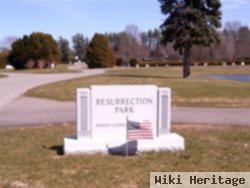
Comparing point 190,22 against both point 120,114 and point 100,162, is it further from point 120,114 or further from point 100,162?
point 100,162

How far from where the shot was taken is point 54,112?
13.9 m

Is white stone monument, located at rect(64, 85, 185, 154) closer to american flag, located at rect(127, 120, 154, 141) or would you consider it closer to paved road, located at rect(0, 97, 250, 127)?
american flag, located at rect(127, 120, 154, 141)

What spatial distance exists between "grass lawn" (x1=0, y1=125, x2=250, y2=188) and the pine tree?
2422cm

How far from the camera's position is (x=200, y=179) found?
19.8ft

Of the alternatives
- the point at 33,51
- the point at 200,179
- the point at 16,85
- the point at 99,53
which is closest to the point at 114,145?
the point at 200,179

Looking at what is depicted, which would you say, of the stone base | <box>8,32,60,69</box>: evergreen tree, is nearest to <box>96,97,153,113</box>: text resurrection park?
the stone base

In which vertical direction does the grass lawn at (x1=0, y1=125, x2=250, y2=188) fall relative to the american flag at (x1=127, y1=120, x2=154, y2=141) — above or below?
below

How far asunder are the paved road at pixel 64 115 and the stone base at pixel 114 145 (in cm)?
392

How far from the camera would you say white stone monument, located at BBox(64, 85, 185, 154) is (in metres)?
7.72

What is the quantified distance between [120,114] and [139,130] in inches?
17.3

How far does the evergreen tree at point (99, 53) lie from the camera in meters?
65.0

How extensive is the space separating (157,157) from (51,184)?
2072 millimetres

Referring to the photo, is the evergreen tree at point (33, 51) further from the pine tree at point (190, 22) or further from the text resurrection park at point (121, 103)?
the text resurrection park at point (121, 103)

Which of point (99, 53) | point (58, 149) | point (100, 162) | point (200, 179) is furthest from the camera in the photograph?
point (99, 53)
